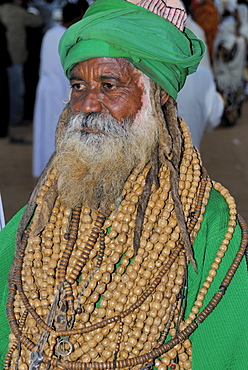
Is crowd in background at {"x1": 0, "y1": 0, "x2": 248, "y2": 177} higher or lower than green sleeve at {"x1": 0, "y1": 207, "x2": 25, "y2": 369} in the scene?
lower

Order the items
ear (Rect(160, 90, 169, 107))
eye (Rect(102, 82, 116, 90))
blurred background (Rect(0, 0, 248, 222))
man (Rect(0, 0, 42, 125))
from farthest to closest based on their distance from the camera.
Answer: man (Rect(0, 0, 42, 125)), blurred background (Rect(0, 0, 248, 222)), ear (Rect(160, 90, 169, 107)), eye (Rect(102, 82, 116, 90))

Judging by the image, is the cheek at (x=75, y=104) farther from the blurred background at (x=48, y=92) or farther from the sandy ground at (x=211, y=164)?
the sandy ground at (x=211, y=164)

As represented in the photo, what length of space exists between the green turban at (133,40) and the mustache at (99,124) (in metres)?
0.20

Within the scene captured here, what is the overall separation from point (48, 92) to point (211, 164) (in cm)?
324

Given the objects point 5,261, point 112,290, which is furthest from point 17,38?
point 112,290

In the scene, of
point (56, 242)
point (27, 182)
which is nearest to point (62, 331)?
point (56, 242)

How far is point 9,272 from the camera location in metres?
2.29

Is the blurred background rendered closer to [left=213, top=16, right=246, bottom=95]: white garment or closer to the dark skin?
[left=213, top=16, right=246, bottom=95]: white garment

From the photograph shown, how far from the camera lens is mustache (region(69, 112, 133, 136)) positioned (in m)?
2.16

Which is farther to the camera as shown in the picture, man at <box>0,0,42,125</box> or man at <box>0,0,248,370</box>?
man at <box>0,0,42,125</box>

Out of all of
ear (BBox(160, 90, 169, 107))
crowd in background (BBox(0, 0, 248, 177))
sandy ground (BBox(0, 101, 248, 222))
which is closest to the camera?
ear (BBox(160, 90, 169, 107))

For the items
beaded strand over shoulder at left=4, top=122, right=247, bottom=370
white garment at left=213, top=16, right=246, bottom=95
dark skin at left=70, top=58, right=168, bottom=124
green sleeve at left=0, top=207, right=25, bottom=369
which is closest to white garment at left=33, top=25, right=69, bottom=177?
green sleeve at left=0, top=207, right=25, bottom=369

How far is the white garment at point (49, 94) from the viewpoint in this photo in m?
6.51

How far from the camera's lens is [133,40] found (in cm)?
208
